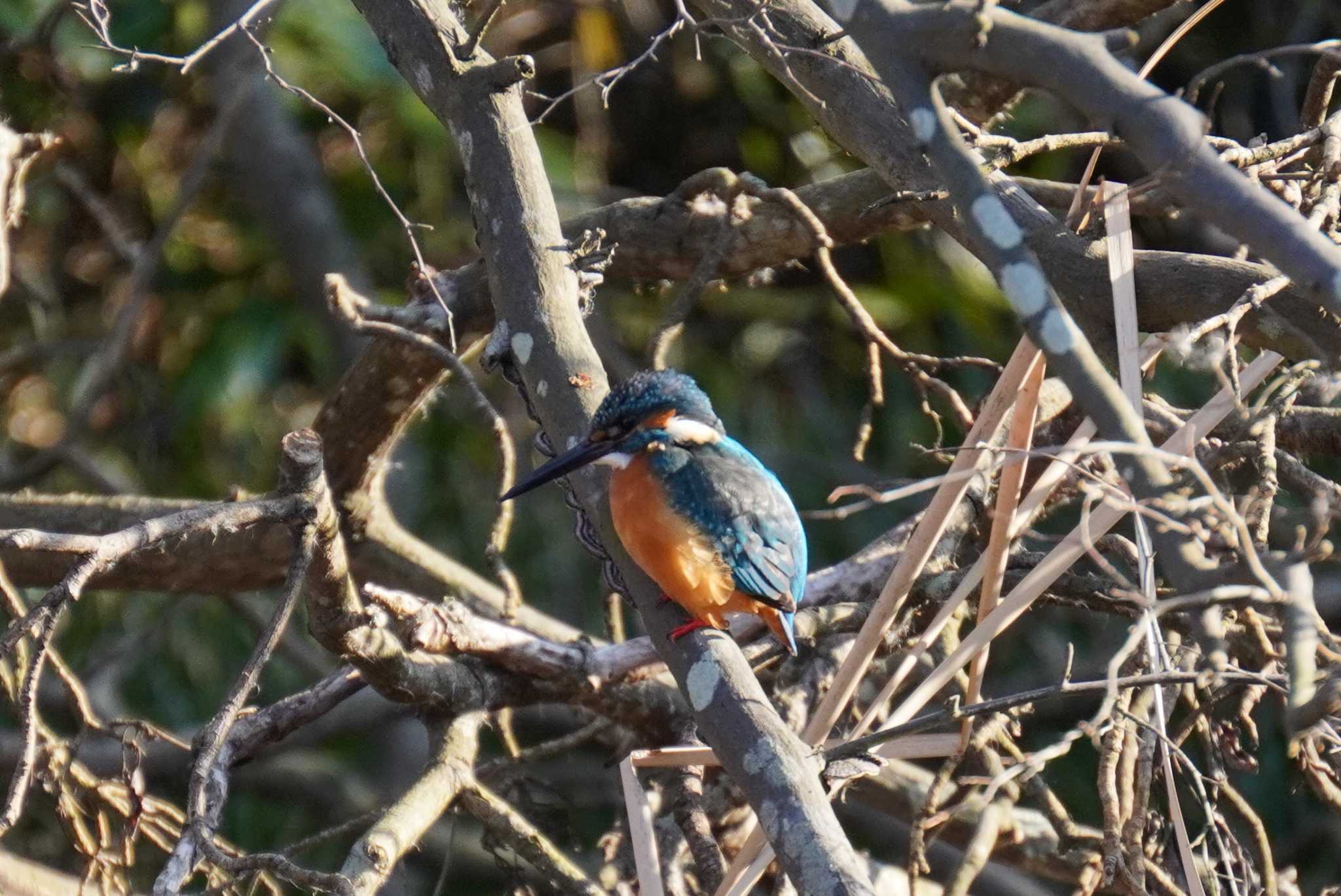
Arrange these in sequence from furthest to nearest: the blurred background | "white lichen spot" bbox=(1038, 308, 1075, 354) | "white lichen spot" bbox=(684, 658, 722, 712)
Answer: the blurred background
"white lichen spot" bbox=(684, 658, 722, 712)
"white lichen spot" bbox=(1038, 308, 1075, 354)

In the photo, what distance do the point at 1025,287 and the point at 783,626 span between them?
1078 mm

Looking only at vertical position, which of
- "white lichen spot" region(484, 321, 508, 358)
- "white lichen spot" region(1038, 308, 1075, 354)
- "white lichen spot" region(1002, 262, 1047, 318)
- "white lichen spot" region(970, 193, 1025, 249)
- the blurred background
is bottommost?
the blurred background

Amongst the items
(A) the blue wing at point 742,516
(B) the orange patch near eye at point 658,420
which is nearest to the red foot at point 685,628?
(A) the blue wing at point 742,516

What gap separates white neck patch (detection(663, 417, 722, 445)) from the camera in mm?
2219

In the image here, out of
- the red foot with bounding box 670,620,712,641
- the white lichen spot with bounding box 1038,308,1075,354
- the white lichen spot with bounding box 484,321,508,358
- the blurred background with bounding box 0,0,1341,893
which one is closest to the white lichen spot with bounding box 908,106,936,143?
the white lichen spot with bounding box 1038,308,1075,354

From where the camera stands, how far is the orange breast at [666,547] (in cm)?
190

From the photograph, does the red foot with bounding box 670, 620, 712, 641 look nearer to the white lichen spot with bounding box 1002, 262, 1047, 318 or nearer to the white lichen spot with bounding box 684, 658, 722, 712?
the white lichen spot with bounding box 684, 658, 722, 712

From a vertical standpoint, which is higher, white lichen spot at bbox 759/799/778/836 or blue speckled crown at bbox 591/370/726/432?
blue speckled crown at bbox 591/370/726/432

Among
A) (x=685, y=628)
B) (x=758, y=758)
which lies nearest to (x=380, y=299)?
(x=685, y=628)

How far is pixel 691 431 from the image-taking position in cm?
228

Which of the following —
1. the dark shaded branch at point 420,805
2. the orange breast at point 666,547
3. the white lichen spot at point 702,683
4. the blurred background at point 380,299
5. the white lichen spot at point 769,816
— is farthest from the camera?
the blurred background at point 380,299

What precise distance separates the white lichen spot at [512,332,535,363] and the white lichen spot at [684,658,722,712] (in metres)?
0.54

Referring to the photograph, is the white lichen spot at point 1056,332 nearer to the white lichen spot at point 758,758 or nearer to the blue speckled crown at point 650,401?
the white lichen spot at point 758,758

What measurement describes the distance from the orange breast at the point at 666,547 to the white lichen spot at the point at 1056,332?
33.1 inches
